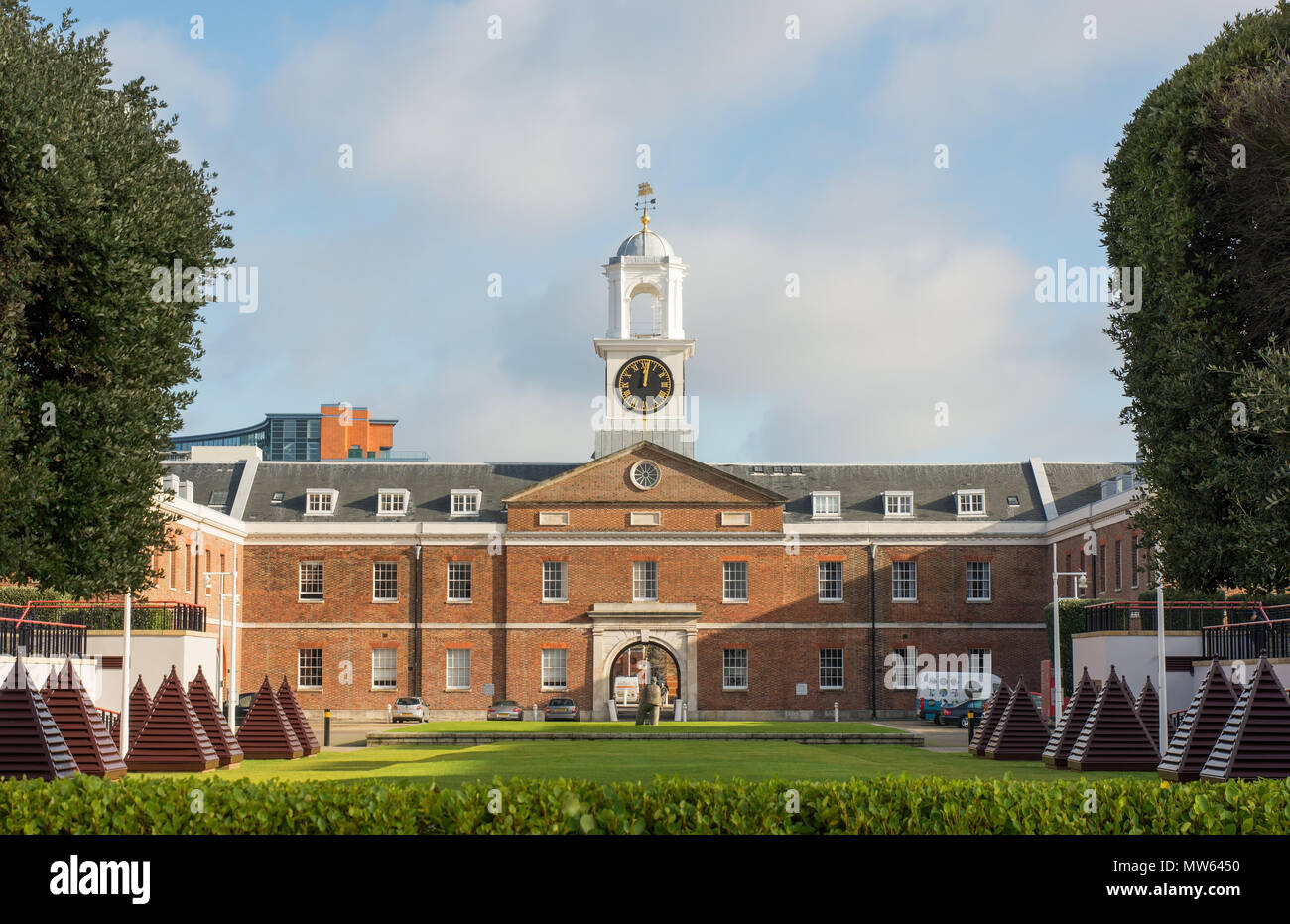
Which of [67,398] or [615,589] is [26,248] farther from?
[615,589]

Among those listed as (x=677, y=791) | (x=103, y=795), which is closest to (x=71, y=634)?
(x=103, y=795)

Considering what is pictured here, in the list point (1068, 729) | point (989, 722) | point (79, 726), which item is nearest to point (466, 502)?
point (989, 722)

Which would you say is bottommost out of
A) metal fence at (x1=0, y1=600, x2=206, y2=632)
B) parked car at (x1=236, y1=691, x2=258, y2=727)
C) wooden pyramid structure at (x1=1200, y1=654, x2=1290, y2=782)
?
parked car at (x1=236, y1=691, x2=258, y2=727)

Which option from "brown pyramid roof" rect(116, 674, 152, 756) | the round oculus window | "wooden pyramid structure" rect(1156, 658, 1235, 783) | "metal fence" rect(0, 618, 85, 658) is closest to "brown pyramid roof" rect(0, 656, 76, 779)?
"metal fence" rect(0, 618, 85, 658)

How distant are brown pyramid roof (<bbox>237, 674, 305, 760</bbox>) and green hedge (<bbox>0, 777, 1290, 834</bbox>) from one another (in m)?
19.2

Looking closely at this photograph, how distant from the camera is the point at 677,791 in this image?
Answer: 11.7m

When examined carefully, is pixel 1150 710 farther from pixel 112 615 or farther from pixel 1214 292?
pixel 112 615

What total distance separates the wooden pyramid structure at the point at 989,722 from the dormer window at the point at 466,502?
2905 centimetres

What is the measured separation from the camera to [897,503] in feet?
189

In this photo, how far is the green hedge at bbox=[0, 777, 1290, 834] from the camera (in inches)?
441

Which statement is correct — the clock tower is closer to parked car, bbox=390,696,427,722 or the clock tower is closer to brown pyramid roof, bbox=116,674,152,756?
parked car, bbox=390,696,427,722

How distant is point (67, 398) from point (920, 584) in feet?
143

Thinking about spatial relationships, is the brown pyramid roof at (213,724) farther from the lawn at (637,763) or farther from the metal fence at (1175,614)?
the metal fence at (1175,614)

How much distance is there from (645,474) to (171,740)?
32.3 m
